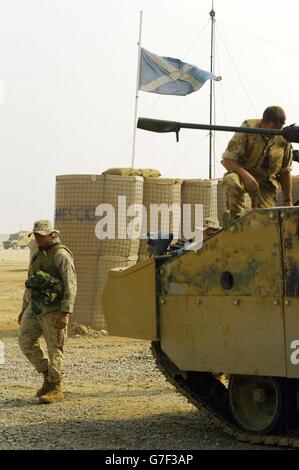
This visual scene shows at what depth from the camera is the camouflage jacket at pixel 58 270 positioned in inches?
374

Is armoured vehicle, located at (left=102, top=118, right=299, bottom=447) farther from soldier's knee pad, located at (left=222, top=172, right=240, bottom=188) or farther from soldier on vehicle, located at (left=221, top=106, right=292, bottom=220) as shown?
soldier on vehicle, located at (left=221, top=106, right=292, bottom=220)

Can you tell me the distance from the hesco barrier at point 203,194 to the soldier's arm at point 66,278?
5.78 meters

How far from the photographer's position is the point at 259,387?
7449 millimetres

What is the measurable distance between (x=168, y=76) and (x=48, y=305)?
11163 millimetres

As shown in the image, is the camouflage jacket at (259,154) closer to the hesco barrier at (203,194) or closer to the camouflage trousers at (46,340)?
the camouflage trousers at (46,340)

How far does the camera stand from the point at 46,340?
9656 millimetres

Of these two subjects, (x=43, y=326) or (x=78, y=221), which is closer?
(x=43, y=326)

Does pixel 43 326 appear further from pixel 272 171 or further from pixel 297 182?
pixel 297 182

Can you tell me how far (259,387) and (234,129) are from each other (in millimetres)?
1881

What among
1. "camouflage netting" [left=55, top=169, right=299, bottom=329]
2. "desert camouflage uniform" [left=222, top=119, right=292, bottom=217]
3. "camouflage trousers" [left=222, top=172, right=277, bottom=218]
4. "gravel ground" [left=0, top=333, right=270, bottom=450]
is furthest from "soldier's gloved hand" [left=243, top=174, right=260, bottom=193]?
"camouflage netting" [left=55, top=169, right=299, bottom=329]

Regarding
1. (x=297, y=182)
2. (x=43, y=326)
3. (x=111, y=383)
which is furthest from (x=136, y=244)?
(x=43, y=326)

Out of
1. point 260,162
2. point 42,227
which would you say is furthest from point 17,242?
point 260,162

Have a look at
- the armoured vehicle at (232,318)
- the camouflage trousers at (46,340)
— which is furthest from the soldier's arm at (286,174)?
the camouflage trousers at (46,340)
